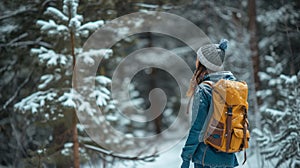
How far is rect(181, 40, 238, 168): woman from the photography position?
3541mm

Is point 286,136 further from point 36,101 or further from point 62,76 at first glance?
point 36,101

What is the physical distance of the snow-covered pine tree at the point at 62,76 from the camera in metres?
5.73

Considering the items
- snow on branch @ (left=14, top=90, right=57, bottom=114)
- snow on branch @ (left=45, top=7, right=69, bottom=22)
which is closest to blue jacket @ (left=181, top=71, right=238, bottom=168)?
snow on branch @ (left=45, top=7, right=69, bottom=22)

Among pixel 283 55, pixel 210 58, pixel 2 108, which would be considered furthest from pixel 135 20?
pixel 283 55

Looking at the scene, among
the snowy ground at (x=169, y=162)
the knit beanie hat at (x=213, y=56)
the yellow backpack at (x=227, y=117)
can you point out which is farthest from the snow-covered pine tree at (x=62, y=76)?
the yellow backpack at (x=227, y=117)

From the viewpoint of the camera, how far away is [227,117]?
3.49 m

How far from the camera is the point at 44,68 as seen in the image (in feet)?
22.9

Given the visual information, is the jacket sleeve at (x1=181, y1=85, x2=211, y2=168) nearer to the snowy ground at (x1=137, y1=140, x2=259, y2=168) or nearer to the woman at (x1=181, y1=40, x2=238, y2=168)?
the woman at (x1=181, y1=40, x2=238, y2=168)

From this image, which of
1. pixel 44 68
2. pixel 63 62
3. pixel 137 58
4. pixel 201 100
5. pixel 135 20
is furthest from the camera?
pixel 137 58

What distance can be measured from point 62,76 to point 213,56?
Result: 3662 millimetres

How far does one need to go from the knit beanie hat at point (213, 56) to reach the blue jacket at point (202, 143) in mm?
83

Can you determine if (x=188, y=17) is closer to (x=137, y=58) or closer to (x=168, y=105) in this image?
(x=137, y=58)

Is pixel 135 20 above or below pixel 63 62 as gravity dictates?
above

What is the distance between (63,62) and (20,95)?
227 cm
